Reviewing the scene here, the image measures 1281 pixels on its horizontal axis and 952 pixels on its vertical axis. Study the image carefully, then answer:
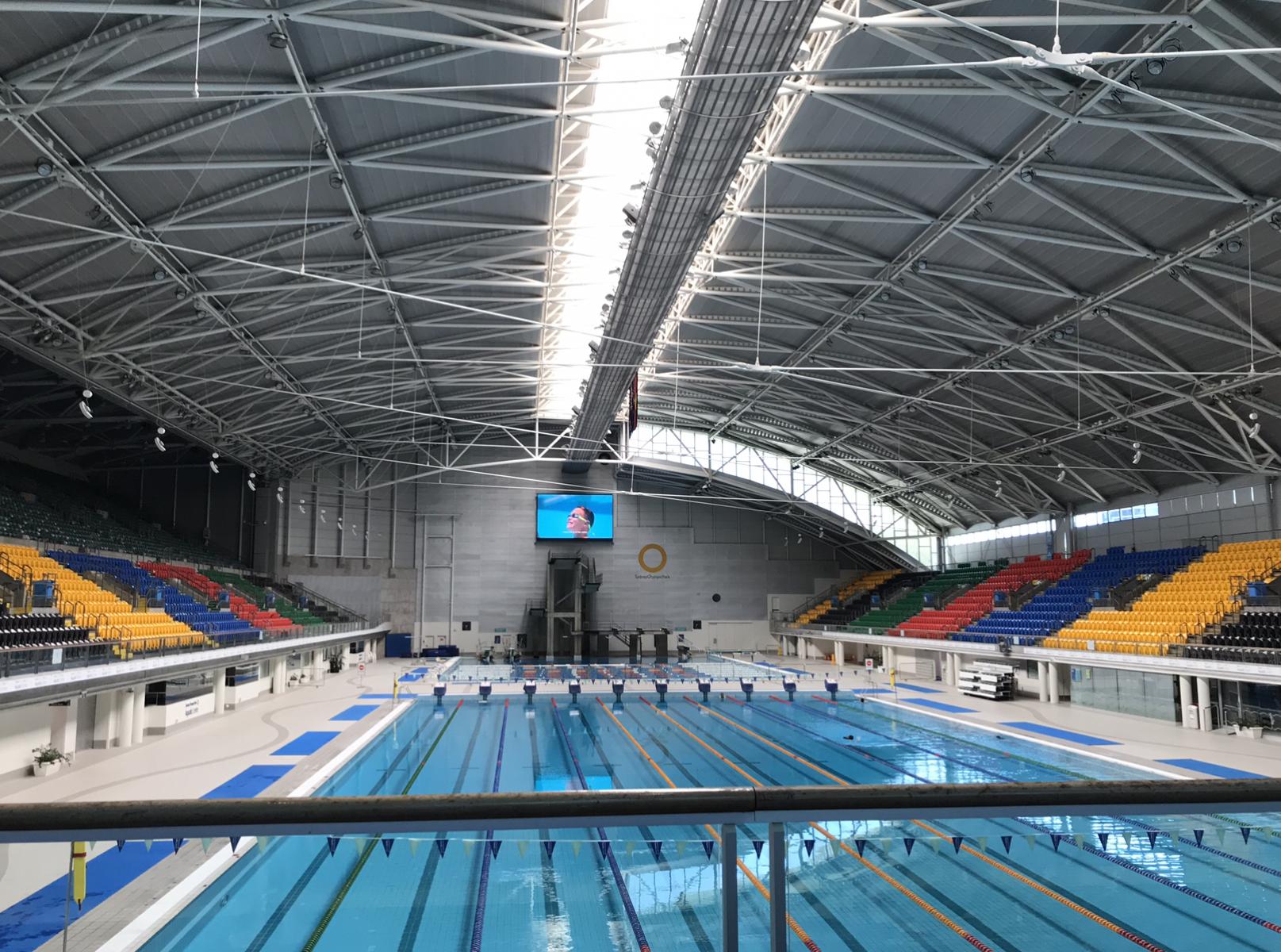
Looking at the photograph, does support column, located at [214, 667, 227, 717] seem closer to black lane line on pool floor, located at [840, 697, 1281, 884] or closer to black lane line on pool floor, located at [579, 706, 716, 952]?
black lane line on pool floor, located at [840, 697, 1281, 884]

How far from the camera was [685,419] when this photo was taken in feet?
145

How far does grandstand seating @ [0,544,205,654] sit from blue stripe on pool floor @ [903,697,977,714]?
20.4 m

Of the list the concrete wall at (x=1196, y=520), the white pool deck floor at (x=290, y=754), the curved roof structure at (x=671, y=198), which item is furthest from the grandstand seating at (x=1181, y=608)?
the curved roof structure at (x=671, y=198)

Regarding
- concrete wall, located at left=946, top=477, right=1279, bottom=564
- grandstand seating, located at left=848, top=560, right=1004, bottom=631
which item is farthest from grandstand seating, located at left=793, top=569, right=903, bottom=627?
concrete wall, located at left=946, top=477, right=1279, bottom=564

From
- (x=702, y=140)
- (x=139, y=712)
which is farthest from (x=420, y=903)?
(x=139, y=712)

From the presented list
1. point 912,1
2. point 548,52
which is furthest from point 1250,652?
point 548,52

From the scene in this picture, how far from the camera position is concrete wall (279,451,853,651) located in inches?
1777

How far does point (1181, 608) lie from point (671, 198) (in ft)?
65.8

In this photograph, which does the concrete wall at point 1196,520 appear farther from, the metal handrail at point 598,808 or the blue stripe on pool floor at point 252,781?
the metal handrail at point 598,808

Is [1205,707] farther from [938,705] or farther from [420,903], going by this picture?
[420,903]

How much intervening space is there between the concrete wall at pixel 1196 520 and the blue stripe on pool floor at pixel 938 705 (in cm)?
1212

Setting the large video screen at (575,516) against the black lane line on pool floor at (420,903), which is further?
the large video screen at (575,516)

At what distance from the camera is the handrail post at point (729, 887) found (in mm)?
1997

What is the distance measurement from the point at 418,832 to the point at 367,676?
113ft
